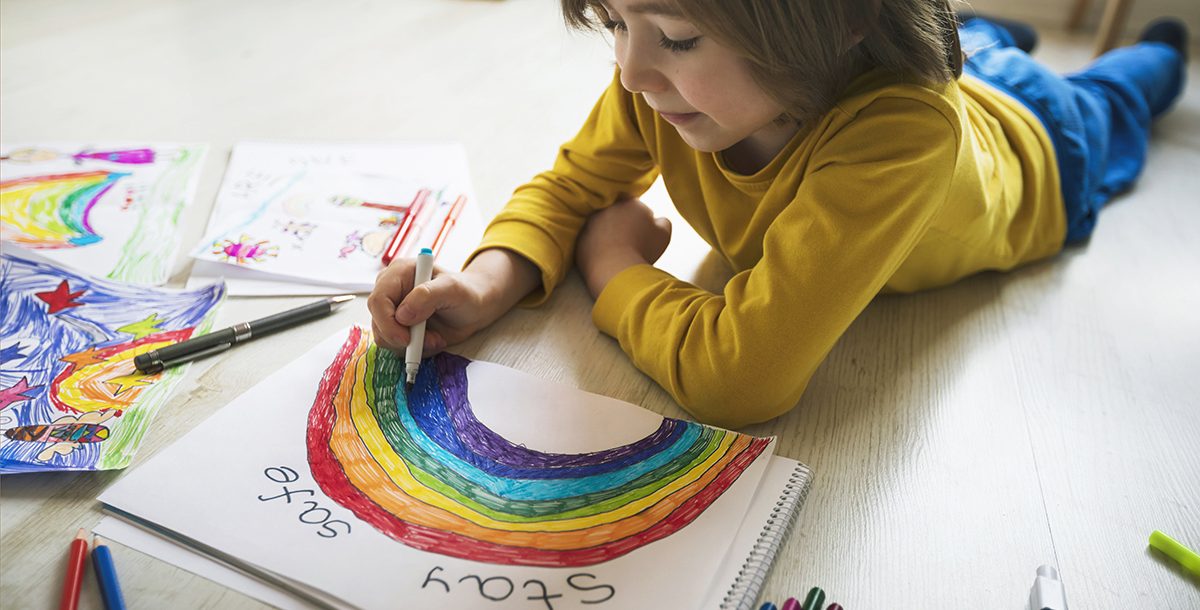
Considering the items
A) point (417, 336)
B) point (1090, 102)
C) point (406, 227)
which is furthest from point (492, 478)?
point (1090, 102)

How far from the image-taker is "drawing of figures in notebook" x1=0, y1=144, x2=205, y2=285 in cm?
83

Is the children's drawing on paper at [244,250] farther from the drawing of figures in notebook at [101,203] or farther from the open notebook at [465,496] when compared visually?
the open notebook at [465,496]

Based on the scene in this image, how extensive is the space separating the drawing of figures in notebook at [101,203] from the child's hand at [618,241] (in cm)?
38

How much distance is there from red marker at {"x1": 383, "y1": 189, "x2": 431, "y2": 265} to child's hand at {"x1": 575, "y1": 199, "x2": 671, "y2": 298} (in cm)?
17

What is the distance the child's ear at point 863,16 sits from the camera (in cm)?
57

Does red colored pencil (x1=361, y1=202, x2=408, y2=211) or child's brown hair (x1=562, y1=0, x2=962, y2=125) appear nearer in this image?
child's brown hair (x1=562, y1=0, x2=962, y2=125)

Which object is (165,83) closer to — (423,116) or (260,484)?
(423,116)

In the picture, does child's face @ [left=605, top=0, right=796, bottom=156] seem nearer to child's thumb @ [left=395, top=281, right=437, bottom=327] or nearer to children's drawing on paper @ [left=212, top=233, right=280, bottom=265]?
child's thumb @ [left=395, top=281, right=437, bottom=327]

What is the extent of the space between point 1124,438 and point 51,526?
2.44ft

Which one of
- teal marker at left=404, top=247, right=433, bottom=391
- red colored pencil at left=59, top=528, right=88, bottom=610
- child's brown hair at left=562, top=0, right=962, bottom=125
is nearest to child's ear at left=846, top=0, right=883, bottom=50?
child's brown hair at left=562, top=0, right=962, bottom=125

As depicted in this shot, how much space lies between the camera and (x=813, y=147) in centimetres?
Result: 64

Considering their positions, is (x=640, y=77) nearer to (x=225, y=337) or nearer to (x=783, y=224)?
(x=783, y=224)

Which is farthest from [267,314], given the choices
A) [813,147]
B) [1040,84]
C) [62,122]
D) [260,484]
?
[1040,84]

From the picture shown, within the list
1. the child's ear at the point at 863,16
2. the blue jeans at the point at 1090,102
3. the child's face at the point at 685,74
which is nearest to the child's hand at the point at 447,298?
the child's face at the point at 685,74
